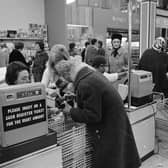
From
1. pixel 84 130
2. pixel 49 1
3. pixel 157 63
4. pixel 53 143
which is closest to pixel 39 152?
pixel 53 143

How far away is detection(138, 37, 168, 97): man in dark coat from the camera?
340 cm

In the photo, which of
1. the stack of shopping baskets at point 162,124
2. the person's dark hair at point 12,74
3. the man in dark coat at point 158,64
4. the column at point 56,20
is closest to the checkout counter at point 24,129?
the person's dark hair at point 12,74

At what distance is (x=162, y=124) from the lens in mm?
2846

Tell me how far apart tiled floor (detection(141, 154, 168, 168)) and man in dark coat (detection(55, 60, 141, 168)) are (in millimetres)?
1102

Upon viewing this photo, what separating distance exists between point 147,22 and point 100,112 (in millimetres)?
4383

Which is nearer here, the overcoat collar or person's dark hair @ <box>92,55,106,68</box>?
the overcoat collar

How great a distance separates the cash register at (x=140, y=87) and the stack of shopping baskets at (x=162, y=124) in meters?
0.43

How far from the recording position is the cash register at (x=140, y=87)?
2.46 metres

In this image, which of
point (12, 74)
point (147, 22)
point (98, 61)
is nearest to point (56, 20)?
point (147, 22)

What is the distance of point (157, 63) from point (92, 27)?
571 centimetres

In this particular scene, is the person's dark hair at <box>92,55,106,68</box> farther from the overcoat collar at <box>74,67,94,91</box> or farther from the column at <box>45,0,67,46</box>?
the column at <box>45,0,67,46</box>

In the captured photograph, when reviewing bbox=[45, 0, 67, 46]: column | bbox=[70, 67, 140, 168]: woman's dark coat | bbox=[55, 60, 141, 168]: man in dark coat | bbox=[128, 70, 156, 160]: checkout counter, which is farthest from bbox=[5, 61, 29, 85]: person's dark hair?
bbox=[45, 0, 67, 46]: column

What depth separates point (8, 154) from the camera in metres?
1.23

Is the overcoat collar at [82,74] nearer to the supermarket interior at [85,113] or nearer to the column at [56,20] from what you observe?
the supermarket interior at [85,113]
